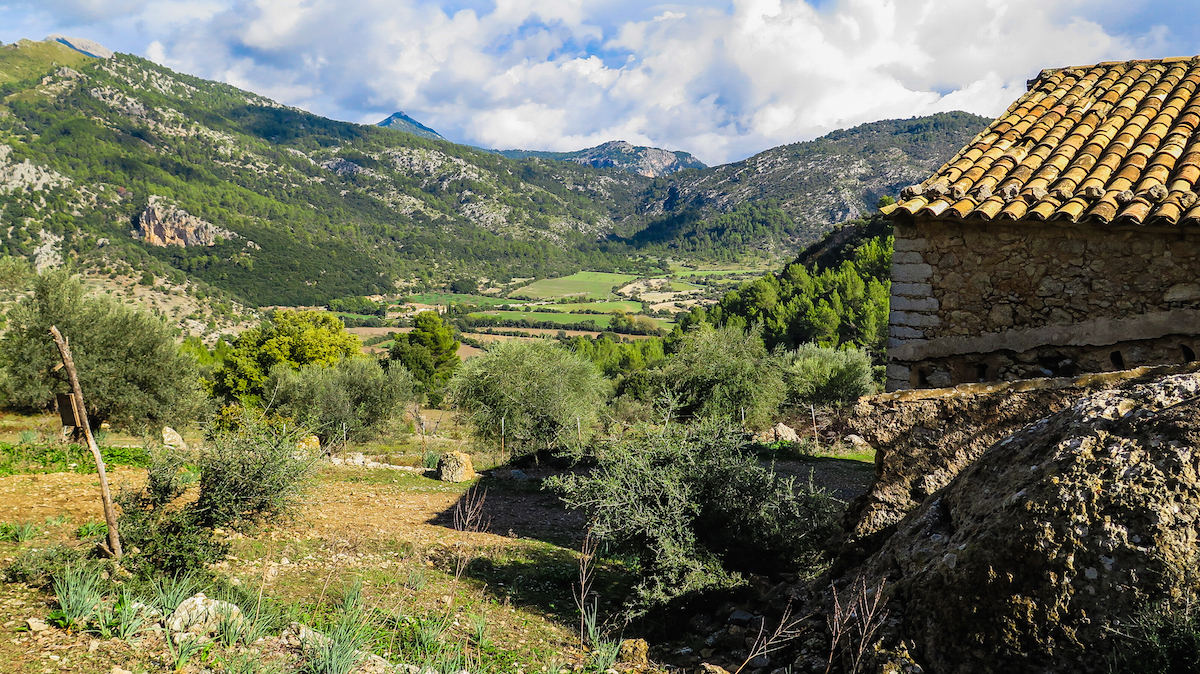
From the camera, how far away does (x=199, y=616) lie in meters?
4.63

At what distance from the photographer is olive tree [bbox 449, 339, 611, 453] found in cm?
1912

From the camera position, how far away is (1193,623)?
9.48ft

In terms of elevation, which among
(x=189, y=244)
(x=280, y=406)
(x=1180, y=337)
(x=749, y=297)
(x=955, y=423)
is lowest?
(x=280, y=406)

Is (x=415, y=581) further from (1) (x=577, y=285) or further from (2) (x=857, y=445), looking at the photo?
(1) (x=577, y=285)

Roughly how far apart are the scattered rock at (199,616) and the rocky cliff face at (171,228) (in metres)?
119

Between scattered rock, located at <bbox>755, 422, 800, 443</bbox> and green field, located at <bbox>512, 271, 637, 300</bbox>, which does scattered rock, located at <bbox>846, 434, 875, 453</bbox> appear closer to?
scattered rock, located at <bbox>755, 422, 800, 443</bbox>

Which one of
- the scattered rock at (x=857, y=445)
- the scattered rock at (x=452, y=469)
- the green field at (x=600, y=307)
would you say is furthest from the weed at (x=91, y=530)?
the green field at (x=600, y=307)

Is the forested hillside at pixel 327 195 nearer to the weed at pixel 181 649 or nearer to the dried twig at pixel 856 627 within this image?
the weed at pixel 181 649

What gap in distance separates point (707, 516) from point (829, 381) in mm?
23295

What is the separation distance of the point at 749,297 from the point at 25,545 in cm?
5344

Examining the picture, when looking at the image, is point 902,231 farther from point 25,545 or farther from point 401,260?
point 401,260

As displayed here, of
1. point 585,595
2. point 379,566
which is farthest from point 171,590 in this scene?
point 585,595

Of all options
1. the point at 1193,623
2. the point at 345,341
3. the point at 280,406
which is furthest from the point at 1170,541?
the point at 345,341

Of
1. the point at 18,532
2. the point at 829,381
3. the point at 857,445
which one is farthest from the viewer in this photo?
the point at 829,381
